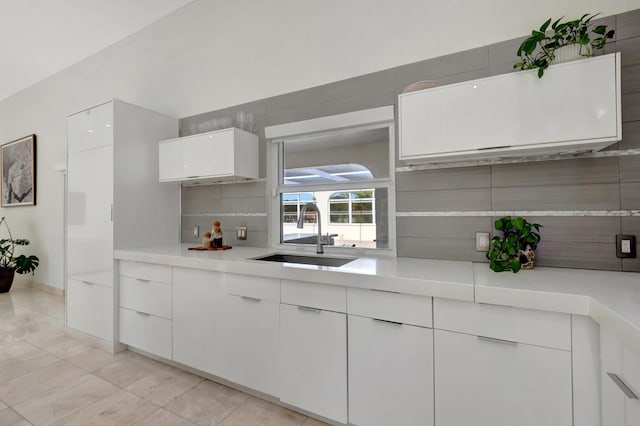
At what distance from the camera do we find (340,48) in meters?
2.33

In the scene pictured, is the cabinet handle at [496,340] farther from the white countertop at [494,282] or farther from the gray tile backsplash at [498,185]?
the gray tile backsplash at [498,185]

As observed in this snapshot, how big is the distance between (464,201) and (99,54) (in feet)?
15.8

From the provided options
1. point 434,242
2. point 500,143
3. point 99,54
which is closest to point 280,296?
point 434,242

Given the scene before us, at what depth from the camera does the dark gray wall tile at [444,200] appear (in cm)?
184

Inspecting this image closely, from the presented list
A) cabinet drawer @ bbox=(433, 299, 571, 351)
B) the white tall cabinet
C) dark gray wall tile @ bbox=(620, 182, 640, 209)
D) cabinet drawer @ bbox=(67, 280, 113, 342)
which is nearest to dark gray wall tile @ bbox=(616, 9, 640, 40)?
dark gray wall tile @ bbox=(620, 182, 640, 209)

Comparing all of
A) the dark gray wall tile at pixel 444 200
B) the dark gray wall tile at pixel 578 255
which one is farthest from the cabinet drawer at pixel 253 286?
the dark gray wall tile at pixel 578 255

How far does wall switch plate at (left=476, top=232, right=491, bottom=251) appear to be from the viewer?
180cm

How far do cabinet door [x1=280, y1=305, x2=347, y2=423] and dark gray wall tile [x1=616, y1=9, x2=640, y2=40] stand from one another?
2.08 meters

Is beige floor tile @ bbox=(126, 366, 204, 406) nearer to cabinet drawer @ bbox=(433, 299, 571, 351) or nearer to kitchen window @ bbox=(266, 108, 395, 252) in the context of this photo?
kitchen window @ bbox=(266, 108, 395, 252)

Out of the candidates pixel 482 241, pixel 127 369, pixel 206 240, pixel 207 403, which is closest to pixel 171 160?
pixel 206 240

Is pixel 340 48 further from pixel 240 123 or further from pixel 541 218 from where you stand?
pixel 541 218

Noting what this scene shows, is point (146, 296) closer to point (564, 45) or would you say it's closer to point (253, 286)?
point (253, 286)

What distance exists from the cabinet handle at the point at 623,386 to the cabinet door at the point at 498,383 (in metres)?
0.14

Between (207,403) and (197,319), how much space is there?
0.53 m
